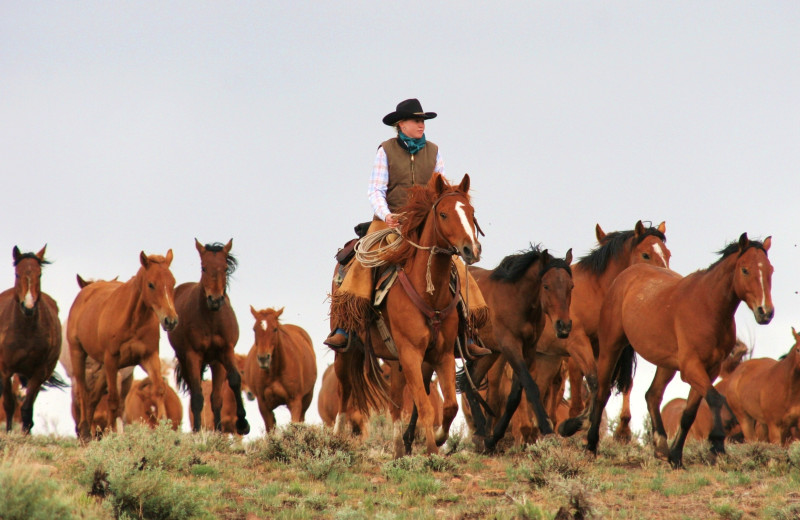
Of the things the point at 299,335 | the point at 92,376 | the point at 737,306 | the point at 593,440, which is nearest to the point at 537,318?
the point at 593,440

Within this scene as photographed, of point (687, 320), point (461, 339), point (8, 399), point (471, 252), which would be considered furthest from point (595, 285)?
point (8, 399)

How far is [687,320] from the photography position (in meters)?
12.2

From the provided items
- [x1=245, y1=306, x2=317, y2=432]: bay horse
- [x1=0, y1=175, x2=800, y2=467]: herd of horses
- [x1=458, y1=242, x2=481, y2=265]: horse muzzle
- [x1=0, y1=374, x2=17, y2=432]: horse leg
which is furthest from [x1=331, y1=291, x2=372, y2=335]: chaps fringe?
[x1=0, y1=374, x2=17, y2=432]: horse leg

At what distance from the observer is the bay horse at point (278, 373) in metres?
17.9

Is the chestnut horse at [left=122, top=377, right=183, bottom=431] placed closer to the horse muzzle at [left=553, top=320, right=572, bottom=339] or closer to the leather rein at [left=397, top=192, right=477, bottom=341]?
the horse muzzle at [left=553, top=320, right=572, bottom=339]

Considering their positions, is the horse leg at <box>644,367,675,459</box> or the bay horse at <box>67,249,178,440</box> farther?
the bay horse at <box>67,249,178,440</box>

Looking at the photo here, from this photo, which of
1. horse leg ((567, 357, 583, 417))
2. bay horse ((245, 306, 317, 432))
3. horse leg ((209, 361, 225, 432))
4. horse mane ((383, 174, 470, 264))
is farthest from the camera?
bay horse ((245, 306, 317, 432))

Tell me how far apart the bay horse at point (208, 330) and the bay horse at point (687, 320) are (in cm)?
574

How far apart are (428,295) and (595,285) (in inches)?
195

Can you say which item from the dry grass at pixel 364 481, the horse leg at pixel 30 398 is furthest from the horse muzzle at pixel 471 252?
the horse leg at pixel 30 398

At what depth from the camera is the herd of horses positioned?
11.1 metres

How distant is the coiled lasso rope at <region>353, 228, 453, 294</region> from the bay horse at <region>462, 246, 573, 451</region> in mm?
2305

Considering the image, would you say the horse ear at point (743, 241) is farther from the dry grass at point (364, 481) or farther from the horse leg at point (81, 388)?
the horse leg at point (81, 388)

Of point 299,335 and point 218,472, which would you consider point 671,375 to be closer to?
point 218,472
